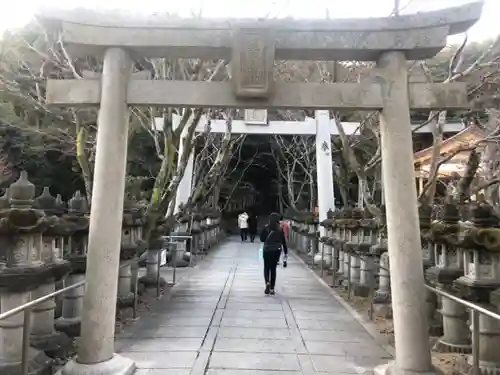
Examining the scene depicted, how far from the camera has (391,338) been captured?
704 centimetres

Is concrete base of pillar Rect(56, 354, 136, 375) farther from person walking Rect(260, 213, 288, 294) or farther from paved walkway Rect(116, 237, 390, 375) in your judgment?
person walking Rect(260, 213, 288, 294)

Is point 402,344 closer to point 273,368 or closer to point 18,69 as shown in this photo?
point 273,368

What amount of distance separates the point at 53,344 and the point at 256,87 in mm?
3767

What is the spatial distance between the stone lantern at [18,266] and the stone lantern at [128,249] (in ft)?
10.4

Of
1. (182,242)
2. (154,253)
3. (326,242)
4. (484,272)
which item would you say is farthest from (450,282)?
(182,242)

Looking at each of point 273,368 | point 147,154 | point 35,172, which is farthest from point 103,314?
point 147,154

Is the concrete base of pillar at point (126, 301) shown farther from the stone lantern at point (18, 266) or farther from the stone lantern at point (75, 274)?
the stone lantern at point (18, 266)

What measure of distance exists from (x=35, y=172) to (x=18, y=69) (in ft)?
35.1

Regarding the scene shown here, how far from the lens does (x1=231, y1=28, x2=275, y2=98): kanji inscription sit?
5.35 m

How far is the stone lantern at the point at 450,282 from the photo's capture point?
605cm

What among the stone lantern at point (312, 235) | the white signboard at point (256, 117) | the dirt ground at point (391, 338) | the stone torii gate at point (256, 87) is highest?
the white signboard at point (256, 117)

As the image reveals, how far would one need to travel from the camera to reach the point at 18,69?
41.3 feet

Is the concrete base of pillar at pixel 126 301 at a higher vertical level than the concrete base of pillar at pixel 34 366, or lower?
higher

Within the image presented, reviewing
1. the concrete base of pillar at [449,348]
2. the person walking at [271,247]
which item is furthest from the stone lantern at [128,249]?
the concrete base of pillar at [449,348]
